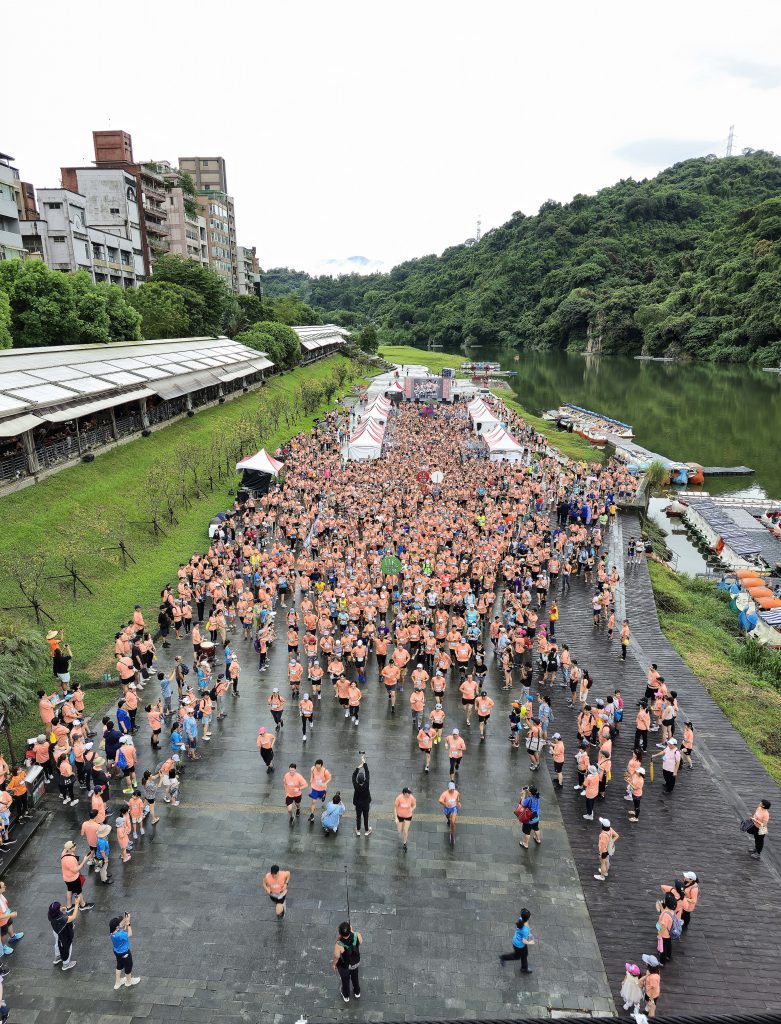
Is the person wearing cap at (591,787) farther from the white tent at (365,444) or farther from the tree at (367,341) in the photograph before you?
the tree at (367,341)

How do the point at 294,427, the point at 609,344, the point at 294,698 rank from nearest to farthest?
the point at 294,698 < the point at 294,427 < the point at 609,344

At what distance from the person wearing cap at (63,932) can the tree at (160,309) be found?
43867 mm

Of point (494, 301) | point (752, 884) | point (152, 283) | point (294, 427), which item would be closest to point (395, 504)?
point (752, 884)

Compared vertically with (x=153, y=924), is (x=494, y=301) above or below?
above

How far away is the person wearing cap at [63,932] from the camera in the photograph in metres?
7.39

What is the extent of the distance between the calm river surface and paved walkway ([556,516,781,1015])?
101 feet

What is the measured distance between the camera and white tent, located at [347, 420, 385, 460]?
33438mm

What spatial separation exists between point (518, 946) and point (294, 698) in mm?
7344

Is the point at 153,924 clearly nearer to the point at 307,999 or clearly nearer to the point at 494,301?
the point at 307,999

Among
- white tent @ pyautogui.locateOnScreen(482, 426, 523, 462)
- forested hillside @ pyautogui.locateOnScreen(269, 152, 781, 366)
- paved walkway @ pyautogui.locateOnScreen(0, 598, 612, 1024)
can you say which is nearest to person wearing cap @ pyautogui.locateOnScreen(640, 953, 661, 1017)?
paved walkway @ pyautogui.locateOnScreen(0, 598, 612, 1024)

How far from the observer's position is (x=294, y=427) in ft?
147

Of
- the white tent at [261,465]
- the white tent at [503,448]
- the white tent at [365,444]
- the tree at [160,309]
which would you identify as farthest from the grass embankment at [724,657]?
the tree at [160,309]

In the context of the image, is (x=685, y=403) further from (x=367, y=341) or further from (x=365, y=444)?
(x=367, y=341)

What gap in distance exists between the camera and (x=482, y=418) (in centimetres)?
3972
